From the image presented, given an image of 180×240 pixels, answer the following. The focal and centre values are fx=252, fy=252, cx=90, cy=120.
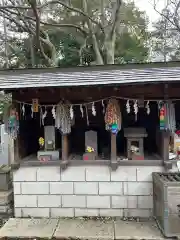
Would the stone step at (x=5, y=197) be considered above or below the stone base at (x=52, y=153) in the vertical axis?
below

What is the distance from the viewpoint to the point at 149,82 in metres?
4.76

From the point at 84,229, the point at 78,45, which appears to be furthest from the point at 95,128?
the point at 78,45

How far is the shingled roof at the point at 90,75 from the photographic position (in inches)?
194

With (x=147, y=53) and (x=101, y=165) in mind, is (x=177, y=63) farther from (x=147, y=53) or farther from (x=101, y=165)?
(x=147, y=53)

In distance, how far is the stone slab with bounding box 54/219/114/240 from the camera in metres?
4.61

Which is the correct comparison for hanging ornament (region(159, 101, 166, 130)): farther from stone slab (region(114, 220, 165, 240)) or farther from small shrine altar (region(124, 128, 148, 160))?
stone slab (region(114, 220, 165, 240))

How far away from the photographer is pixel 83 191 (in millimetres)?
5434

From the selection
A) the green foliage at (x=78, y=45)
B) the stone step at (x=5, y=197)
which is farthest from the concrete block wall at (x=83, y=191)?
the green foliage at (x=78, y=45)

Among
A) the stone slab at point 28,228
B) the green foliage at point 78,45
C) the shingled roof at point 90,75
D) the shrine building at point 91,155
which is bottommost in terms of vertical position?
the stone slab at point 28,228

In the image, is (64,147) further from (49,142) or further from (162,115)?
(162,115)

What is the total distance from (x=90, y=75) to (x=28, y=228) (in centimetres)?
334

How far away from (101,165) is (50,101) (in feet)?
5.89

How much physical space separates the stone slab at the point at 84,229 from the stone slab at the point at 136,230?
146 mm

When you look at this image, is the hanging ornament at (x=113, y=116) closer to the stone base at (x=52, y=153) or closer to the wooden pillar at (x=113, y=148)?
the wooden pillar at (x=113, y=148)
